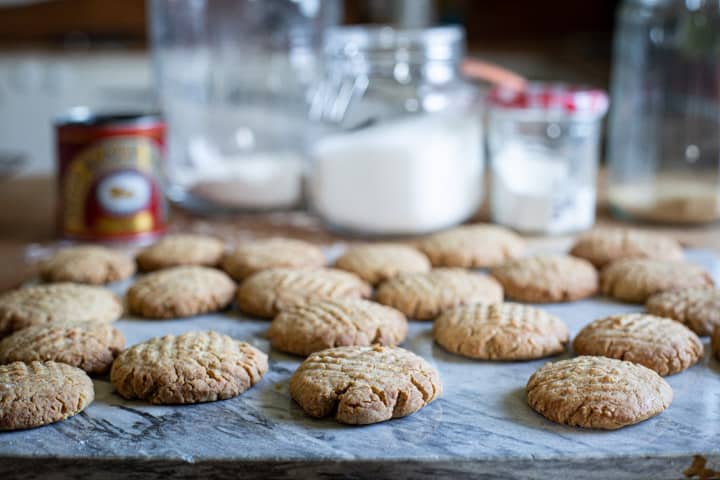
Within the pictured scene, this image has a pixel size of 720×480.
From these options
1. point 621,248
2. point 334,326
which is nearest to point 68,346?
point 334,326

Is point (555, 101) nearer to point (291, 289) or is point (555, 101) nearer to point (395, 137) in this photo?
point (395, 137)

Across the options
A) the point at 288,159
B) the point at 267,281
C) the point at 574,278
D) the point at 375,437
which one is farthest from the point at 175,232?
the point at 375,437

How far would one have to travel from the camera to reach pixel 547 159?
1.56 metres

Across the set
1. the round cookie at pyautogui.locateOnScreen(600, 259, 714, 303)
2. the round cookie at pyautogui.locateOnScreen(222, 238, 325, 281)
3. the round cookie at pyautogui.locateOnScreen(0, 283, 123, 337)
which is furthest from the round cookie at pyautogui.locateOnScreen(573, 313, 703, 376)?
the round cookie at pyautogui.locateOnScreen(0, 283, 123, 337)

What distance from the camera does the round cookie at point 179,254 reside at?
4.38ft

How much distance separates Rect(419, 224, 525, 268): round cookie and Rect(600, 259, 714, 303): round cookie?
0.17 meters

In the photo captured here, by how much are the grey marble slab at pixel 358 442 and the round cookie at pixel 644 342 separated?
33 mm

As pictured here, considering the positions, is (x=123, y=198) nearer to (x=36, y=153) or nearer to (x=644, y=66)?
(x=644, y=66)

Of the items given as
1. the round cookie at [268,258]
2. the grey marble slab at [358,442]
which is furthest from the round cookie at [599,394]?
the round cookie at [268,258]

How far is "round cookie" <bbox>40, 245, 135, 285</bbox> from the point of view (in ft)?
4.18

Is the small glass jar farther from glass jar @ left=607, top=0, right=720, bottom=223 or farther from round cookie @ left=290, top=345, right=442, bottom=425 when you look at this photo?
round cookie @ left=290, top=345, right=442, bottom=425

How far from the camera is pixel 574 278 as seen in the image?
1221mm

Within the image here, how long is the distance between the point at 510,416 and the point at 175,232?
0.94 m

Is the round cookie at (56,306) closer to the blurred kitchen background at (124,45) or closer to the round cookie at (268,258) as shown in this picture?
Result: the round cookie at (268,258)
